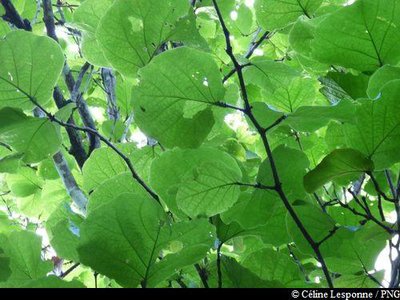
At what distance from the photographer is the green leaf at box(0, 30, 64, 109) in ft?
2.88

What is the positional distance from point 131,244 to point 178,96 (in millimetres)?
265

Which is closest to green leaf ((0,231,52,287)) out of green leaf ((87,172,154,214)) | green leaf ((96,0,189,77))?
green leaf ((87,172,154,214))

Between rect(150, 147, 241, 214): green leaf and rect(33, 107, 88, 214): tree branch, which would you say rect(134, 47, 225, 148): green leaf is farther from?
rect(33, 107, 88, 214): tree branch

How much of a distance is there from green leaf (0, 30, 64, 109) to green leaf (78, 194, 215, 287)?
1.04ft

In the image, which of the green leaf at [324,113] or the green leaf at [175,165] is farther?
the green leaf at [175,165]

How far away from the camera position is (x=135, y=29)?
901mm

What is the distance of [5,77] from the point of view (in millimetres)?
883

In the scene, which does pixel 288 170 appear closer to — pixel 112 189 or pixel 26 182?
pixel 112 189

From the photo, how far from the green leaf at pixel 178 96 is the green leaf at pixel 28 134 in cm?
19

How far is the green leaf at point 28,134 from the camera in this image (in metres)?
0.86

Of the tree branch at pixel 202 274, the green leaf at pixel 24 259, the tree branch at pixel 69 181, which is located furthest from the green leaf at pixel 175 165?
the tree branch at pixel 69 181

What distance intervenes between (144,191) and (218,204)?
16 cm

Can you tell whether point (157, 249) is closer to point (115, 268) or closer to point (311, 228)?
point (115, 268)

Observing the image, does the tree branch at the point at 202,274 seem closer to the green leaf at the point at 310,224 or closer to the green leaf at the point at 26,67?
the green leaf at the point at 310,224
